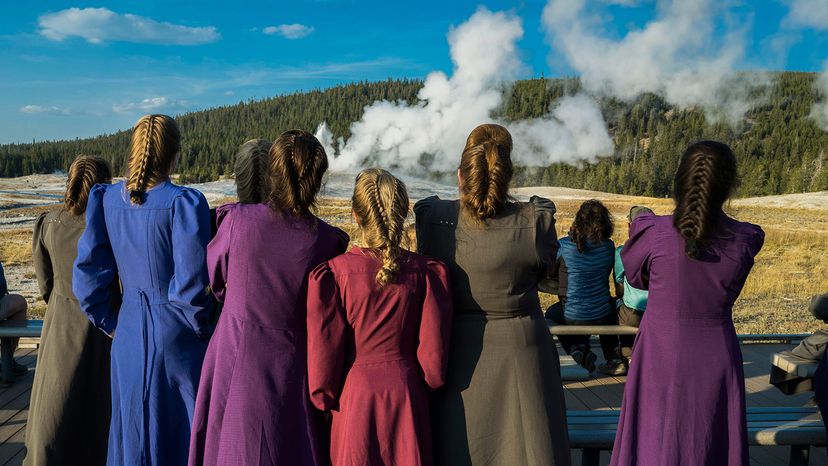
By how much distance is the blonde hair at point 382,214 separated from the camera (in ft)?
7.47

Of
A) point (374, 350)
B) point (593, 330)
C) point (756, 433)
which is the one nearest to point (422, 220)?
point (374, 350)

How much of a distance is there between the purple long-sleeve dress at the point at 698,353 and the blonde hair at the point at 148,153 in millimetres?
1980

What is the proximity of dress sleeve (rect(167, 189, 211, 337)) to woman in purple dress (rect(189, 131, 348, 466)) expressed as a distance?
0.59 feet

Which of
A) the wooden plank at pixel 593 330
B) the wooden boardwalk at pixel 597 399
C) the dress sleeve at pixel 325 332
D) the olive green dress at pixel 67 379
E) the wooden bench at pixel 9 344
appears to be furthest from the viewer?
the wooden plank at pixel 593 330

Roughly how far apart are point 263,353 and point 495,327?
864 mm

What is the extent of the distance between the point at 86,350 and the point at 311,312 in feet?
4.83

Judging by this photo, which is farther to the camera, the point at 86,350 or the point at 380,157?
the point at 380,157

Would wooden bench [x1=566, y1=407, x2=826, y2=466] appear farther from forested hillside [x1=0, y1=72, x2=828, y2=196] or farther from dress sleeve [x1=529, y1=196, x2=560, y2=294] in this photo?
forested hillside [x1=0, y1=72, x2=828, y2=196]

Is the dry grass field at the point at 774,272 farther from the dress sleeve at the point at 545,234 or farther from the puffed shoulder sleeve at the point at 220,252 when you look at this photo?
the dress sleeve at the point at 545,234

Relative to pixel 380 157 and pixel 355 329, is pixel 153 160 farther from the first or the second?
pixel 380 157

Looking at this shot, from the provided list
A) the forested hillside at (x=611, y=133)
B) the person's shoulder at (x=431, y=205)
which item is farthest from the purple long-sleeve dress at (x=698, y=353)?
the forested hillside at (x=611, y=133)

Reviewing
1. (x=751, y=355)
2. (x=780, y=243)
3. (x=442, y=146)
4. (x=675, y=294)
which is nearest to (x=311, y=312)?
(x=675, y=294)

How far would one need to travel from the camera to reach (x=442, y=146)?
2125 inches

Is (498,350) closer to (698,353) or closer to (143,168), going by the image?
(698,353)
